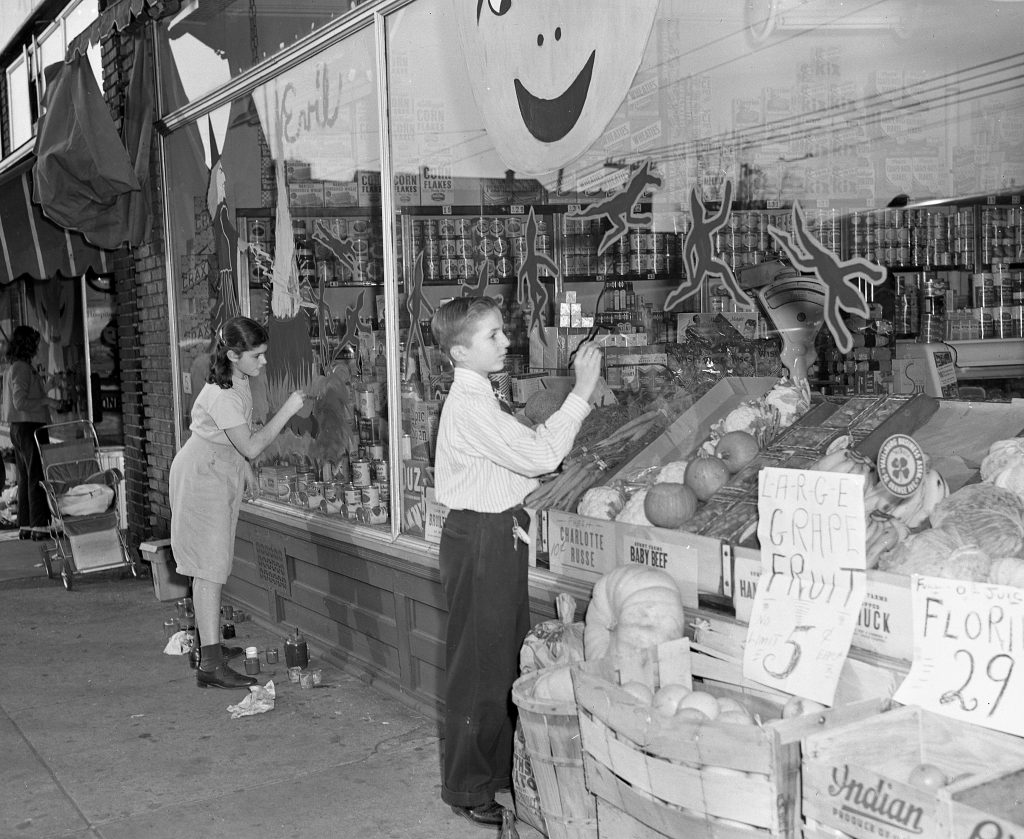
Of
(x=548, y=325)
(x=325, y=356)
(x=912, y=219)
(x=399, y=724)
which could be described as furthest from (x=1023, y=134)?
(x=399, y=724)

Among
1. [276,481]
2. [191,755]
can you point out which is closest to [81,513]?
[276,481]

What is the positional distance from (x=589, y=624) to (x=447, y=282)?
2.89 metres

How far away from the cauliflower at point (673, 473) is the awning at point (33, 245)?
728cm

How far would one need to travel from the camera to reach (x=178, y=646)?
22.8 feet

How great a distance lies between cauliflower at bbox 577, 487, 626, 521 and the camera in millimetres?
4453

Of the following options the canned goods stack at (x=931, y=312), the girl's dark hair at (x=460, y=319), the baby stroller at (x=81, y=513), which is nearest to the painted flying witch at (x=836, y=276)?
the canned goods stack at (x=931, y=312)

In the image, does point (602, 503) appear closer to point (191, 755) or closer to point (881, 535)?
point (881, 535)

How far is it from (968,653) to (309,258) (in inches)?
207

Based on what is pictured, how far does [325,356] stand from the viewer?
7090mm

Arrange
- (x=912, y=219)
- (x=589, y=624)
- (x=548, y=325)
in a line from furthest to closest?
(x=912, y=219) → (x=548, y=325) → (x=589, y=624)

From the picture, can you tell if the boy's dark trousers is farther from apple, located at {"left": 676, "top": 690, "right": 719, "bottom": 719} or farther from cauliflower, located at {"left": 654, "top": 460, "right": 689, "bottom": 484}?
apple, located at {"left": 676, "top": 690, "right": 719, "bottom": 719}

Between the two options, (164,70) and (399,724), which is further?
(164,70)

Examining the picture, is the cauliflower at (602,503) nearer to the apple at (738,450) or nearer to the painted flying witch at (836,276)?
the apple at (738,450)

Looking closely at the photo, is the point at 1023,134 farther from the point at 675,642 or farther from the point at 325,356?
the point at 675,642
